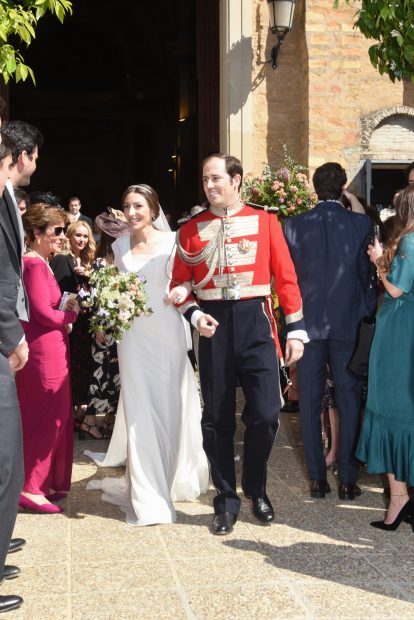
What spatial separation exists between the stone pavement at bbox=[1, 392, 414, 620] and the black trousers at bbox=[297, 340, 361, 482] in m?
0.26

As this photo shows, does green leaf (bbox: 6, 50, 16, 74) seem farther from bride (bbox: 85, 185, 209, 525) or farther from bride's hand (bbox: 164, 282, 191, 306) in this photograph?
bride's hand (bbox: 164, 282, 191, 306)

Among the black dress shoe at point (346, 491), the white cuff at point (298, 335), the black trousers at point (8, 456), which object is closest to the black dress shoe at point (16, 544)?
the black trousers at point (8, 456)

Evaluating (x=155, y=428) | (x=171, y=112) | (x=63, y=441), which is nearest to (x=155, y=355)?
(x=155, y=428)

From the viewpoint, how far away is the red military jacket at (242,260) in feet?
16.8

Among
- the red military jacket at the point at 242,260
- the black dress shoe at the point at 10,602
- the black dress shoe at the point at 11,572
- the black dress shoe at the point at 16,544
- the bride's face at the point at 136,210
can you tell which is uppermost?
the bride's face at the point at 136,210

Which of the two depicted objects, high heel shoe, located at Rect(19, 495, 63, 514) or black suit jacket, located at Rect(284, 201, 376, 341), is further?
black suit jacket, located at Rect(284, 201, 376, 341)

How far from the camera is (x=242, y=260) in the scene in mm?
5133

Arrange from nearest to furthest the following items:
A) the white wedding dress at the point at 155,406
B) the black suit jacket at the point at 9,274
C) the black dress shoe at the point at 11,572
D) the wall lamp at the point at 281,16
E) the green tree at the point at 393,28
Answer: the black suit jacket at the point at 9,274
the black dress shoe at the point at 11,572
the white wedding dress at the point at 155,406
the green tree at the point at 393,28
the wall lamp at the point at 281,16

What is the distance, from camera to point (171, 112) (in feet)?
75.3

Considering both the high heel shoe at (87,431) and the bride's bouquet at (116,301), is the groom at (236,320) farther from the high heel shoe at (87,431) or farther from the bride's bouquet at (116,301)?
the high heel shoe at (87,431)

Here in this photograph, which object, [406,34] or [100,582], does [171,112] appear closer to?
[406,34]

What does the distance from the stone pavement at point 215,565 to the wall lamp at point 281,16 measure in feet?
22.8

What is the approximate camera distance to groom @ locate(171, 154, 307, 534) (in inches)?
202

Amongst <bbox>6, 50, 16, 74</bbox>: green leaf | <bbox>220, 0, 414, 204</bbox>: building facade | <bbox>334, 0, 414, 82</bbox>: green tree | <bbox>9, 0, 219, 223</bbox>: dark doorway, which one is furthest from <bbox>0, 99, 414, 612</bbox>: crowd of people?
<bbox>9, 0, 219, 223</bbox>: dark doorway
